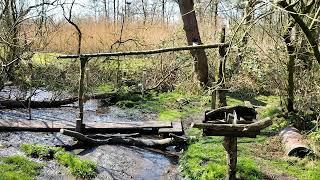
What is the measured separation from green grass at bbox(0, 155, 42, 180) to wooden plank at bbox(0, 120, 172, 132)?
231 cm

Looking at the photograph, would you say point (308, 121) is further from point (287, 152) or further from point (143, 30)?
point (143, 30)

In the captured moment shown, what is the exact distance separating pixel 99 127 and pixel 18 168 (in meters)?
3.24

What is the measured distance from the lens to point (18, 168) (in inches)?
334

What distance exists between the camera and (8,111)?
13.6 meters

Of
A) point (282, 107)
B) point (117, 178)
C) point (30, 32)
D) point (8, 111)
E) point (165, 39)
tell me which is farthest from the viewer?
point (165, 39)

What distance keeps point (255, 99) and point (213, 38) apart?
14.2ft

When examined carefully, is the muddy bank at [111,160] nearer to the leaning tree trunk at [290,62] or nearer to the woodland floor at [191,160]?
the woodland floor at [191,160]

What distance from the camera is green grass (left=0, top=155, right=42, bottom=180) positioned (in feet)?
26.0

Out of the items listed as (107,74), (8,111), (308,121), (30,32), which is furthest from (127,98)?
(308,121)

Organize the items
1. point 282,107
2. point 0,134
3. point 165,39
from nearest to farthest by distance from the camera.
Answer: point 0,134
point 282,107
point 165,39

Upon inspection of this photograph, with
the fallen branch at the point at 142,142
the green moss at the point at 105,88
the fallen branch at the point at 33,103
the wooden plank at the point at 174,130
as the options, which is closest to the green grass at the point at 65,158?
the fallen branch at the point at 142,142

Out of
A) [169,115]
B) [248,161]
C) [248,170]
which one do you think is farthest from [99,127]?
[248,170]

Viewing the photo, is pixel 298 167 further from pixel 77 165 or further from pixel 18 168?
pixel 18 168

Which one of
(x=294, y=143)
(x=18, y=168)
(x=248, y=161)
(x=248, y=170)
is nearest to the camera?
(x=248, y=170)
